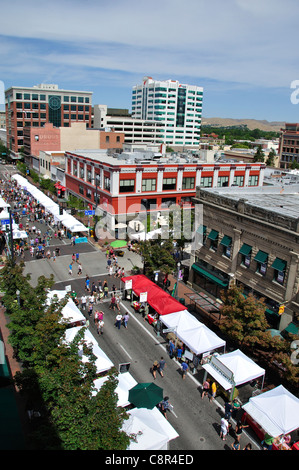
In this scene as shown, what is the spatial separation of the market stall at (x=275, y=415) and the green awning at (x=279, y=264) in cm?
812

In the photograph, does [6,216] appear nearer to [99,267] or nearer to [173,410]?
[99,267]

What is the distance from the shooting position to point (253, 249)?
26.6m

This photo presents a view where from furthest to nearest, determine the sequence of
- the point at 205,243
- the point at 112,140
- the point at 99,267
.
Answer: the point at 112,140
the point at 99,267
the point at 205,243

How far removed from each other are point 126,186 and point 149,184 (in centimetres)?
394

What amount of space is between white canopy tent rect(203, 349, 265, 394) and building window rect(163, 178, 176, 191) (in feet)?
119

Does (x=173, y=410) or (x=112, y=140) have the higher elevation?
(x=112, y=140)

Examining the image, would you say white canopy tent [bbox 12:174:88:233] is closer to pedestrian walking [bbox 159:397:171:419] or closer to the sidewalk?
the sidewalk

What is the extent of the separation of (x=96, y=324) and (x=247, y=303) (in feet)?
36.9

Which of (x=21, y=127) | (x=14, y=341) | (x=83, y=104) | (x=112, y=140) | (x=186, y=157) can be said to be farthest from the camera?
(x=83, y=104)

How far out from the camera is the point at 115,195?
162 feet

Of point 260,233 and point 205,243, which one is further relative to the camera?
point 205,243

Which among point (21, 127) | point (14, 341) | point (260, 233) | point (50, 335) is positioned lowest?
point (14, 341)

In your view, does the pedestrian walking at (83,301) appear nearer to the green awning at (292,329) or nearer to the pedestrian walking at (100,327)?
the pedestrian walking at (100,327)

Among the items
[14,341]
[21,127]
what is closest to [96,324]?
[14,341]
